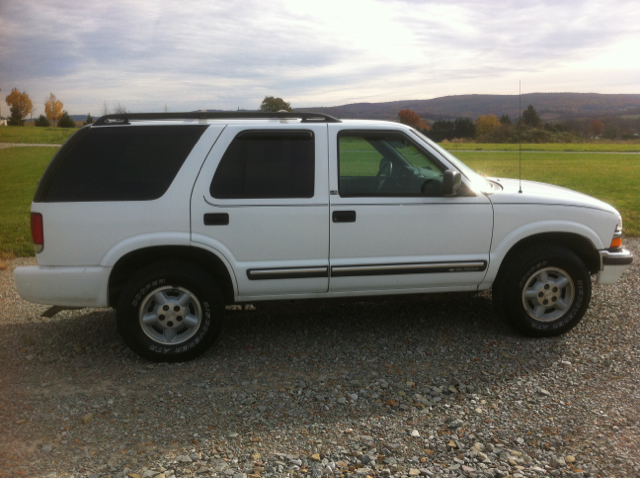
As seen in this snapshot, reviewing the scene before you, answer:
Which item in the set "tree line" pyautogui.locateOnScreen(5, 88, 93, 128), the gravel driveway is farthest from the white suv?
"tree line" pyautogui.locateOnScreen(5, 88, 93, 128)

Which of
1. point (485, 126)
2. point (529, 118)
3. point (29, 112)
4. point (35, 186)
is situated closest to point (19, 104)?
point (29, 112)

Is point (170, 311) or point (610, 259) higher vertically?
point (610, 259)

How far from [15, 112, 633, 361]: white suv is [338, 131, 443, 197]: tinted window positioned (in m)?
0.01

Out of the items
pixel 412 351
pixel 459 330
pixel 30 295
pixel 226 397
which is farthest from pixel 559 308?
pixel 30 295

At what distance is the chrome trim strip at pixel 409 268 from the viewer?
15.7 ft

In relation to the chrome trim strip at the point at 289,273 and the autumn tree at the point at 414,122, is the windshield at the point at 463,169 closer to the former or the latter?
the autumn tree at the point at 414,122

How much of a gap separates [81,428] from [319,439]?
59.3 inches

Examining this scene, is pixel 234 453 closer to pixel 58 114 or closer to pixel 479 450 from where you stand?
pixel 479 450

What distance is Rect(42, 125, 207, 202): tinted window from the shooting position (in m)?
4.47

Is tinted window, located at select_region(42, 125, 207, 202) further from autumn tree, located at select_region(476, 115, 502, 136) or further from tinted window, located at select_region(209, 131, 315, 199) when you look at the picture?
autumn tree, located at select_region(476, 115, 502, 136)

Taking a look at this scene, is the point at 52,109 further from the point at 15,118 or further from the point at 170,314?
the point at 170,314

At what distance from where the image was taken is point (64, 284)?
451cm

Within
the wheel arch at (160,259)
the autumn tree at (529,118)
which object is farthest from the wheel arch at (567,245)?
the wheel arch at (160,259)

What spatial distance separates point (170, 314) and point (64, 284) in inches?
32.4
